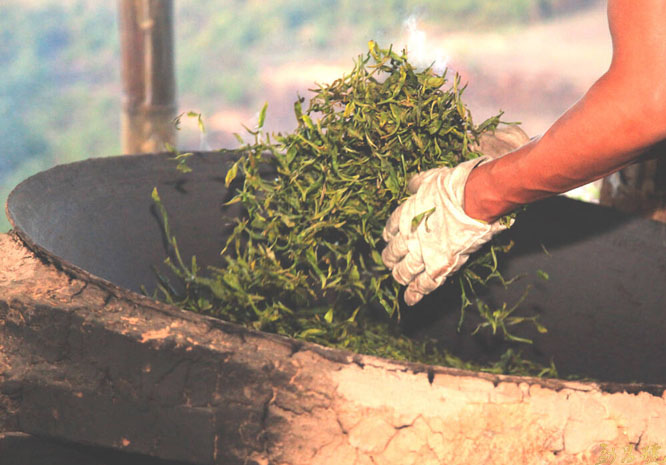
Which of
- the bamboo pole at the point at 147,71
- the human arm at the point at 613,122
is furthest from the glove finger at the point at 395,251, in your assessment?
the bamboo pole at the point at 147,71

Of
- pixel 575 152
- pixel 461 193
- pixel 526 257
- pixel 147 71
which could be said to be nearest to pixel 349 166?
pixel 461 193

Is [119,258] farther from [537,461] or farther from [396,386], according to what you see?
[537,461]

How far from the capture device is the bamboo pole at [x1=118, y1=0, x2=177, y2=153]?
393 centimetres

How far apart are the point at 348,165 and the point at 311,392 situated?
613 millimetres

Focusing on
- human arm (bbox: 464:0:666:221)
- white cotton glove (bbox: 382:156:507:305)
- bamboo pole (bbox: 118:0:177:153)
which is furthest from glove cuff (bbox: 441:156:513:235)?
bamboo pole (bbox: 118:0:177:153)

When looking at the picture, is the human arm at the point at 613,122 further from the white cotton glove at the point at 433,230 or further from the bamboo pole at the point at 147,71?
the bamboo pole at the point at 147,71

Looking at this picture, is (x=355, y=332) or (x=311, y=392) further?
(x=355, y=332)

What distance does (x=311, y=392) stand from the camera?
106 centimetres

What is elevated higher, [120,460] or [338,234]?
[338,234]

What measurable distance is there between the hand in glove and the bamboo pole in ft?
9.37

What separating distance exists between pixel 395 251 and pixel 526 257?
0.66 meters

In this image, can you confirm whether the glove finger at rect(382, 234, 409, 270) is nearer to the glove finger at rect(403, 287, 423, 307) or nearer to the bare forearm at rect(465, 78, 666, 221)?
the glove finger at rect(403, 287, 423, 307)

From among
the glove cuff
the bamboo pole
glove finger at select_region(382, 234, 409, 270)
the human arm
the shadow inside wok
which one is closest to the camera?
the human arm

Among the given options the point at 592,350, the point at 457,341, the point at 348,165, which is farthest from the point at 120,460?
the point at 592,350
